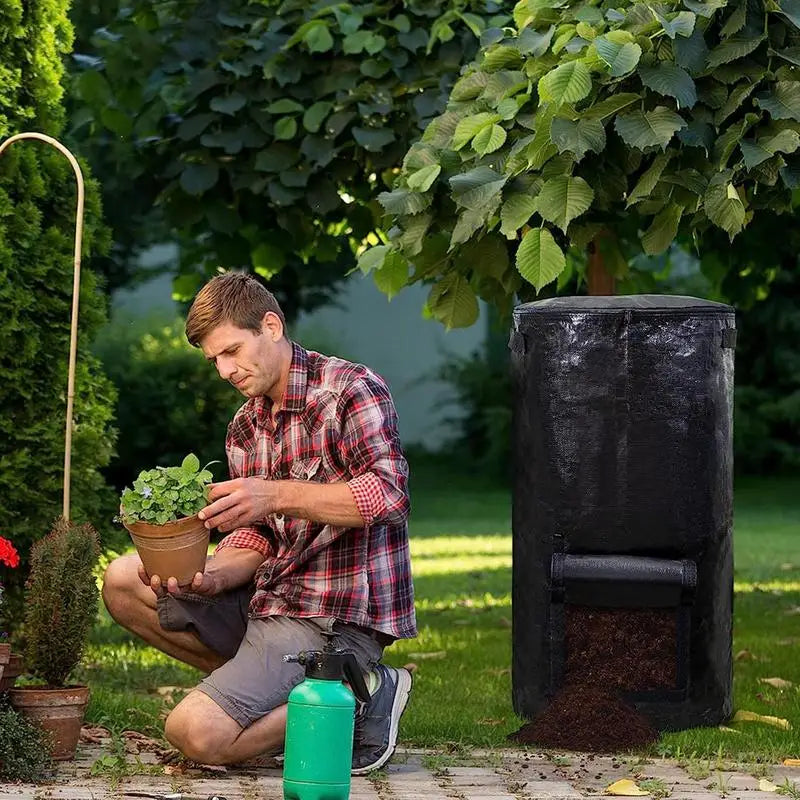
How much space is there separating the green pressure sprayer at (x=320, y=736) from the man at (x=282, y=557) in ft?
0.80

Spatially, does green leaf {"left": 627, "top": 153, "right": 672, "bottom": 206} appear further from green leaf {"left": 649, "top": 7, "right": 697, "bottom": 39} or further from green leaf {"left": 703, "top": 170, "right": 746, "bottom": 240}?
green leaf {"left": 649, "top": 7, "right": 697, "bottom": 39}

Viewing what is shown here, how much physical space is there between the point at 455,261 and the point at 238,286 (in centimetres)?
168

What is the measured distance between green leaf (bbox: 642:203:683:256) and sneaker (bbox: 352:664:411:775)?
181cm

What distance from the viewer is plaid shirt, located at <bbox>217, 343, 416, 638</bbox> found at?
402 cm

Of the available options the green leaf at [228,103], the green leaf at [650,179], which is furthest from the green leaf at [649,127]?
the green leaf at [228,103]

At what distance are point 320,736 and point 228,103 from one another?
13.8 feet

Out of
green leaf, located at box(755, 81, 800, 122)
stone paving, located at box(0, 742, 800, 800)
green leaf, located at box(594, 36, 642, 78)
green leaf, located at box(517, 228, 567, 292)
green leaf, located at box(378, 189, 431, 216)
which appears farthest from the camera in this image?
green leaf, located at box(378, 189, 431, 216)

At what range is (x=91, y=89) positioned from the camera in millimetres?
7594

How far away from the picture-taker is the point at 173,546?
388 centimetres

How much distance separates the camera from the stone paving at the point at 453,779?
370 cm

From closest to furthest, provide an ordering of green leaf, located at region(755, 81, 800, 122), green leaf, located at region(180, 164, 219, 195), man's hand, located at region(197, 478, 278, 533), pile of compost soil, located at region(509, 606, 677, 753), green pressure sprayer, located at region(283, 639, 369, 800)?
green pressure sprayer, located at region(283, 639, 369, 800) < man's hand, located at region(197, 478, 278, 533) < pile of compost soil, located at region(509, 606, 677, 753) < green leaf, located at region(755, 81, 800, 122) < green leaf, located at region(180, 164, 219, 195)

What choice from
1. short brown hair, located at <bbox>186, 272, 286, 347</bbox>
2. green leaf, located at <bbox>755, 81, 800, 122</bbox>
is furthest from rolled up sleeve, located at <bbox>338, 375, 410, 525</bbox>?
green leaf, located at <bbox>755, 81, 800, 122</bbox>

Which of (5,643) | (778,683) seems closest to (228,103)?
(778,683)

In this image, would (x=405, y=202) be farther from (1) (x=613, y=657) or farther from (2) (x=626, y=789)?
(2) (x=626, y=789)
